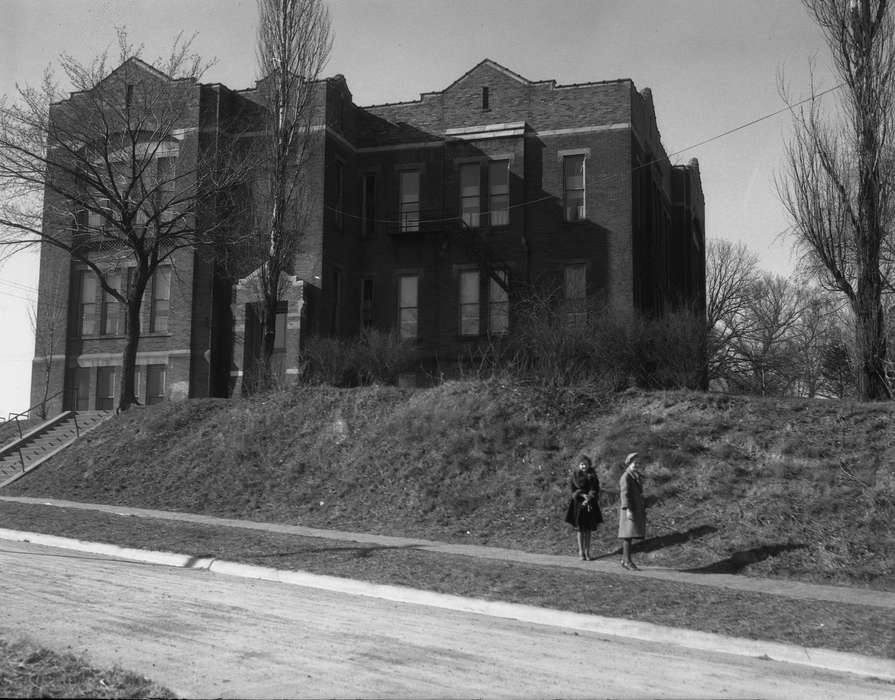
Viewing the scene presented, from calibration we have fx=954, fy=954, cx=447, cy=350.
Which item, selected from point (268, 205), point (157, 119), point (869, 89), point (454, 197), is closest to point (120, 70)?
point (157, 119)

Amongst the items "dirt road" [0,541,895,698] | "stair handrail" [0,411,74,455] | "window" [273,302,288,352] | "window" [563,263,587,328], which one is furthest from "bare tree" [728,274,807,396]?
"dirt road" [0,541,895,698]

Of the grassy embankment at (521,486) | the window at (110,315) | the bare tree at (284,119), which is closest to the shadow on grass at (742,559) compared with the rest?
the grassy embankment at (521,486)

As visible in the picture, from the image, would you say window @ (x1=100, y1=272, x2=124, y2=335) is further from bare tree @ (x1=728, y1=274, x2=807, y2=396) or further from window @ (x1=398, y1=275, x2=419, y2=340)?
bare tree @ (x1=728, y1=274, x2=807, y2=396)

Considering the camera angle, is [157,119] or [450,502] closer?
[450,502]

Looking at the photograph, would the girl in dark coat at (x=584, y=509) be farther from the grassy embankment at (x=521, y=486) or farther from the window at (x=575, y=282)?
the window at (x=575, y=282)

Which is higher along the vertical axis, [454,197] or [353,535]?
[454,197]

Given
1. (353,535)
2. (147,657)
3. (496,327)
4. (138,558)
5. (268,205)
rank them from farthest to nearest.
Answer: (496,327) → (268,205) → (353,535) → (138,558) → (147,657)

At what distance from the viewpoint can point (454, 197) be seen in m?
34.8

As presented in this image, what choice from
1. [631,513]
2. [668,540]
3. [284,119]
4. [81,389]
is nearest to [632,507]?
[631,513]

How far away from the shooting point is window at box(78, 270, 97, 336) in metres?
36.5

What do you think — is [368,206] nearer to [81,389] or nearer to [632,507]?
[81,389]

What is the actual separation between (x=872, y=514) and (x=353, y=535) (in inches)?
341

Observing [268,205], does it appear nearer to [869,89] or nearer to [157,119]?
[157,119]

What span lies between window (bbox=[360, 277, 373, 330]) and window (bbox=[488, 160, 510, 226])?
202 inches
